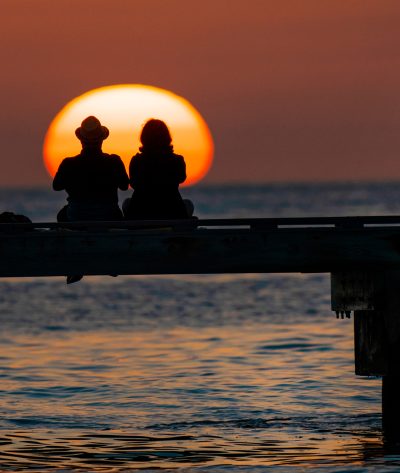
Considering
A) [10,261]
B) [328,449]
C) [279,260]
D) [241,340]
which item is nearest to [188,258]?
[279,260]

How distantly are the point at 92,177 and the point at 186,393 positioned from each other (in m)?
6.56

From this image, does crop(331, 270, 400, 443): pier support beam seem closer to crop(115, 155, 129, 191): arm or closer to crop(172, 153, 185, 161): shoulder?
crop(172, 153, 185, 161): shoulder

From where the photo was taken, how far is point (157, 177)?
1502cm

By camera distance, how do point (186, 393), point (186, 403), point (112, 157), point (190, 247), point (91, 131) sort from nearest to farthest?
point (190, 247) < point (91, 131) < point (112, 157) < point (186, 403) < point (186, 393)

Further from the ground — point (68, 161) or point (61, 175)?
point (68, 161)

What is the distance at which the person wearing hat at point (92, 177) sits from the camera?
1510 centimetres

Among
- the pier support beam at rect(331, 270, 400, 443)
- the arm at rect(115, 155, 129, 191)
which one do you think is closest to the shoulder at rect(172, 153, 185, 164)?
the arm at rect(115, 155, 129, 191)

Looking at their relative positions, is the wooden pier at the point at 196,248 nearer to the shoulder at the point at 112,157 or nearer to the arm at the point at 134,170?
the arm at the point at 134,170

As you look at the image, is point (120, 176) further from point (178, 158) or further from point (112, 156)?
point (178, 158)

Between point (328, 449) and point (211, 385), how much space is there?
6.40 meters

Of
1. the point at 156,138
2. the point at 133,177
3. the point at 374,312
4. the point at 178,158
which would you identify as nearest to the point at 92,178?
the point at 133,177

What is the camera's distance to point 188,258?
1402 centimetres

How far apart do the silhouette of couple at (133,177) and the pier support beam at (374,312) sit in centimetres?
215

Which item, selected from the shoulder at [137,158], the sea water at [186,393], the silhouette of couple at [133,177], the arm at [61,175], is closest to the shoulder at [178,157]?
the silhouette of couple at [133,177]
